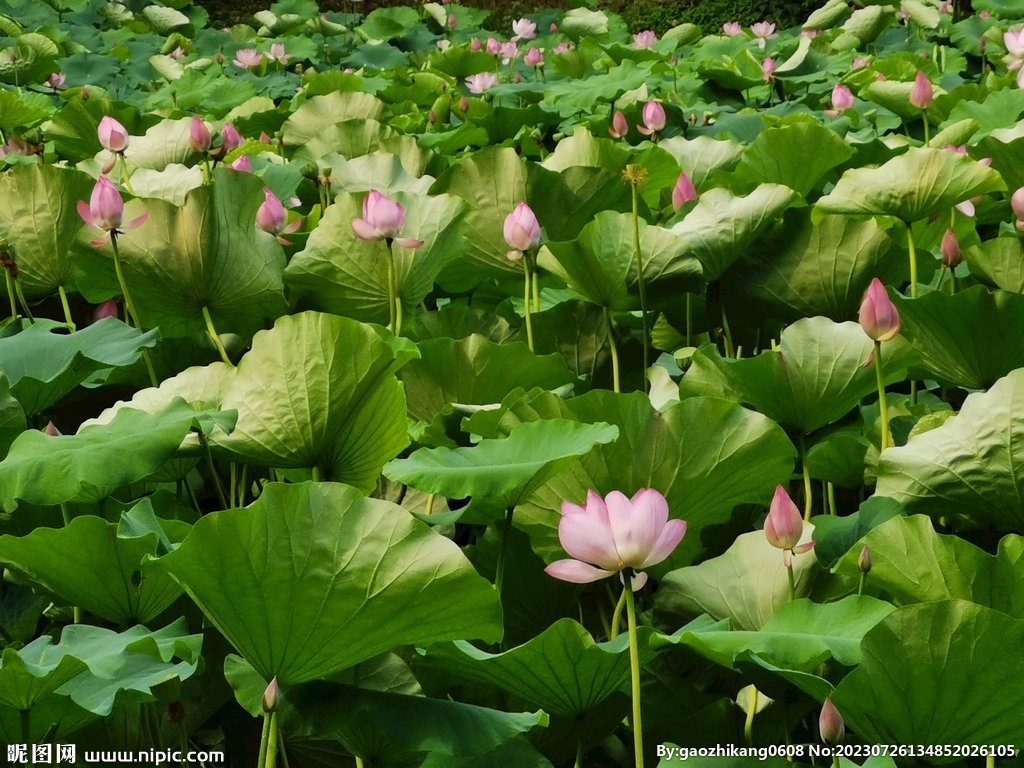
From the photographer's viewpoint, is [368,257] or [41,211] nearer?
[368,257]

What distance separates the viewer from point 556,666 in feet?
2.18

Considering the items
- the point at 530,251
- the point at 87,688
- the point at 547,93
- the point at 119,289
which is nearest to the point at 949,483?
the point at 530,251

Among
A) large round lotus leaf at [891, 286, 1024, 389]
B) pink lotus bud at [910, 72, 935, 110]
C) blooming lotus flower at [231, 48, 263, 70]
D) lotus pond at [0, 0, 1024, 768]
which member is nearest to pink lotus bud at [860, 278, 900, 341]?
lotus pond at [0, 0, 1024, 768]

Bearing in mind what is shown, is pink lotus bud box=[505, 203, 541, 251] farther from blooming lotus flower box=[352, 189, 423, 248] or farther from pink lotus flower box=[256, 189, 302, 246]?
pink lotus flower box=[256, 189, 302, 246]

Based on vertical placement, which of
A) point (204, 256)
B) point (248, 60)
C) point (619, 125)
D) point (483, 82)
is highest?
point (204, 256)

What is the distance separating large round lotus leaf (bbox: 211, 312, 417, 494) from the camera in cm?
87

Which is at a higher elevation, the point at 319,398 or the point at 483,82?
the point at 319,398

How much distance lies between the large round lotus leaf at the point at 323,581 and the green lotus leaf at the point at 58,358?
0.41 meters

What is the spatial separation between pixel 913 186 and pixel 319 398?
2.24 feet

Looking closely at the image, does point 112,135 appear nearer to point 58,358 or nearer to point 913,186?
point 58,358

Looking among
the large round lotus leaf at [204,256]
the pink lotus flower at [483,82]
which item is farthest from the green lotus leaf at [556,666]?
the pink lotus flower at [483,82]

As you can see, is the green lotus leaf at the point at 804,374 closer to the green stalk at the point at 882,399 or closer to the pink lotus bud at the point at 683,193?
the green stalk at the point at 882,399

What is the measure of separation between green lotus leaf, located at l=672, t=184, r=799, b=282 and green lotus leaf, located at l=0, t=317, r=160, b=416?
20.9 inches

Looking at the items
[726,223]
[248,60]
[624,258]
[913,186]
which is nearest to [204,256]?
[624,258]
